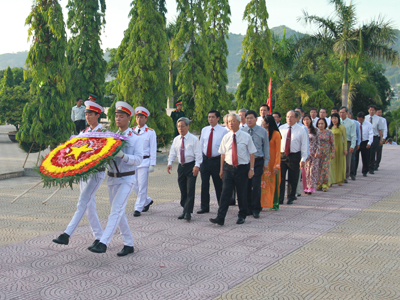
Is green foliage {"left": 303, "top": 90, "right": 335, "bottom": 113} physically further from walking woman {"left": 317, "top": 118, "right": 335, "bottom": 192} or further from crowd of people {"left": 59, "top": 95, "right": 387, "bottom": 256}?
walking woman {"left": 317, "top": 118, "right": 335, "bottom": 192}

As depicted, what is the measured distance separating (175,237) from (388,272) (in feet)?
9.26

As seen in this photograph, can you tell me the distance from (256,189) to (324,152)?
3.71m

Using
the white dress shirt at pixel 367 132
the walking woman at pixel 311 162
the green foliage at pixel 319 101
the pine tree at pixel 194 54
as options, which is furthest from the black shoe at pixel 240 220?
the green foliage at pixel 319 101

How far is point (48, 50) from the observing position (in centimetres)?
1259

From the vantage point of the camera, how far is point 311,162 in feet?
35.4

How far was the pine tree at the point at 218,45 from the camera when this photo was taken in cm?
2057

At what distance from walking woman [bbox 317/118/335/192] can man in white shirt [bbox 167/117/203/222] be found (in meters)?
4.42

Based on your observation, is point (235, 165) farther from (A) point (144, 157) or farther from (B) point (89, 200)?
(B) point (89, 200)

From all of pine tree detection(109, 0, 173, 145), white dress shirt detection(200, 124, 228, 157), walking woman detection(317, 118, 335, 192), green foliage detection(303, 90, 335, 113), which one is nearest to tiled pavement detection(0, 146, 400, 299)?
white dress shirt detection(200, 124, 228, 157)

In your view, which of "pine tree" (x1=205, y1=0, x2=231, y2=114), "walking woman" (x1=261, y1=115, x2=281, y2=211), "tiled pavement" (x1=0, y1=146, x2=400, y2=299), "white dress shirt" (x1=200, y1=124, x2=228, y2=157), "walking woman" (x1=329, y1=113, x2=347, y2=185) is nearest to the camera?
"tiled pavement" (x1=0, y1=146, x2=400, y2=299)

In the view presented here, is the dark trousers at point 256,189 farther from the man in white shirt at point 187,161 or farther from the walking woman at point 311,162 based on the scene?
the walking woman at point 311,162

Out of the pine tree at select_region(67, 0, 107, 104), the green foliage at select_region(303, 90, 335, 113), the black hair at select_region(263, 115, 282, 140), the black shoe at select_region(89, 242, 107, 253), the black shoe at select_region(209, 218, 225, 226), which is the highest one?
the pine tree at select_region(67, 0, 107, 104)

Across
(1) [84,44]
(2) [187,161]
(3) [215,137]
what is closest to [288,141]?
(3) [215,137]

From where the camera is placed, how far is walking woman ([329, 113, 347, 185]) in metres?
12.0
